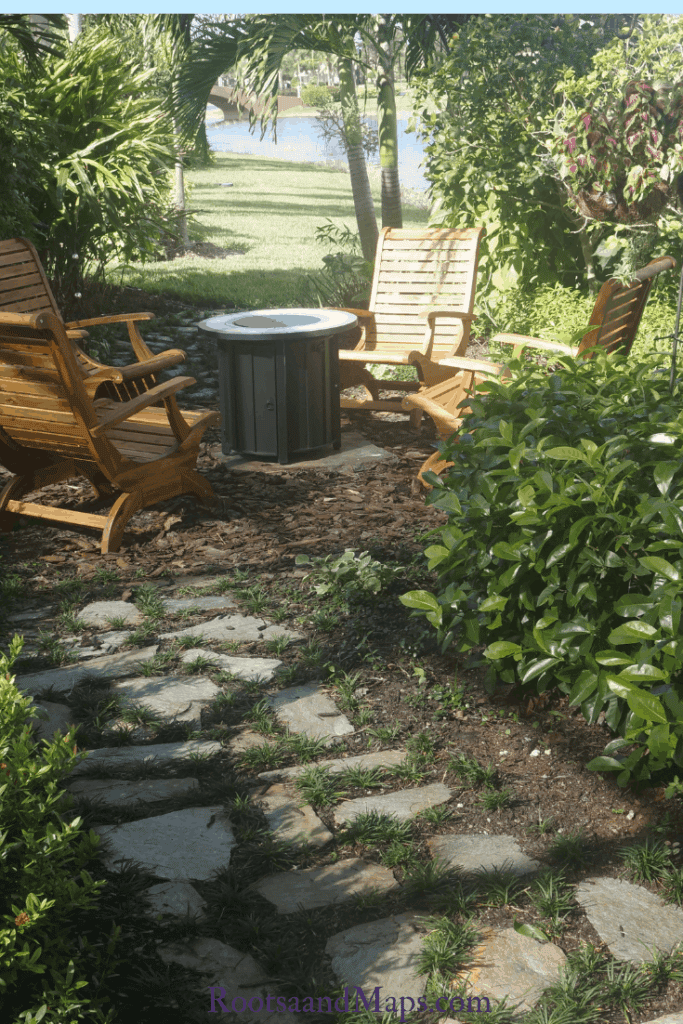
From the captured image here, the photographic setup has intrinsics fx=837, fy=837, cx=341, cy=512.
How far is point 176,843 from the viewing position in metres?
2.03

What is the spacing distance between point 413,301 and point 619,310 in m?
2.60

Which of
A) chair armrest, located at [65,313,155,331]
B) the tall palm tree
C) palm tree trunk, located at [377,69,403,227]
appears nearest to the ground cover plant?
chair armrest, located at [65,313,155,331]

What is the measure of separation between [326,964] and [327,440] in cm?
388

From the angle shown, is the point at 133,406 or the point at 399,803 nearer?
the point at 399,803

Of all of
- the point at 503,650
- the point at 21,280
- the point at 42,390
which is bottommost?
the point at 503,650

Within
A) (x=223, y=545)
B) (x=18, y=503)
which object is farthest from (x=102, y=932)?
(x=18, y=503)

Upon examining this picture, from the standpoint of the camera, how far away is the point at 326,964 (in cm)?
173

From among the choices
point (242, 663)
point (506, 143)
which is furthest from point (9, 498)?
point (506, 143)

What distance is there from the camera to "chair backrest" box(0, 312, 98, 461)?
11.5 feet

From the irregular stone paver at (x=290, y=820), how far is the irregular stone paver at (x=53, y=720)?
2.14 ft

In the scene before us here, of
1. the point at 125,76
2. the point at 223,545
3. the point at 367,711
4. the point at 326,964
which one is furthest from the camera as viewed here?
the point at 125,76

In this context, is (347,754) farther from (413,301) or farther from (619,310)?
(413,301)

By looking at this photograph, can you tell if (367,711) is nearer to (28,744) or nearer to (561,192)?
(28,744)

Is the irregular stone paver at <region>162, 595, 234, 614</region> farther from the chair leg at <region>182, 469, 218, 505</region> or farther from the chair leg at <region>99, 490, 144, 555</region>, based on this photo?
the chair leg at <region>182, 469, 218, 505</region>
